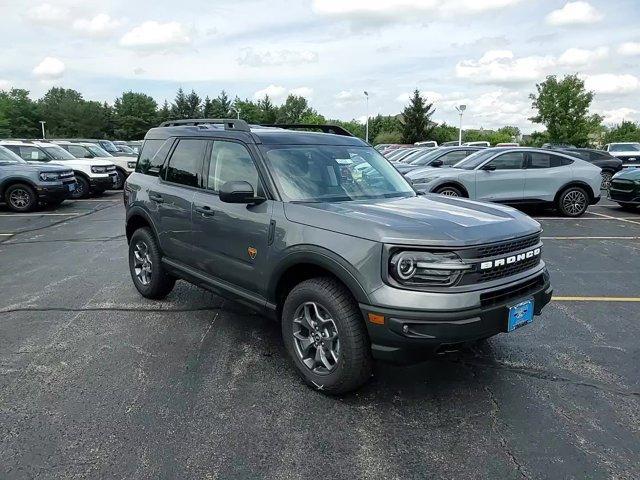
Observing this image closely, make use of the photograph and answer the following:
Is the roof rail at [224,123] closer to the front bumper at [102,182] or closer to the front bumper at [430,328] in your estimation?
the front bumper at [430,328]

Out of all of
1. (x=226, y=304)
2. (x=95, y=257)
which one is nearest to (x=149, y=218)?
(x=226, y=304)

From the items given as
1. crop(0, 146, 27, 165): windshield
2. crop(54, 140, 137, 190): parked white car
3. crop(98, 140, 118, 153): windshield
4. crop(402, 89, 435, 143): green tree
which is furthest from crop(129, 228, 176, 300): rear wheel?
crop(402, 89, 435, 143): green tree

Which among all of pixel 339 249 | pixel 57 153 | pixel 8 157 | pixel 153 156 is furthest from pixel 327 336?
pixel 57 153

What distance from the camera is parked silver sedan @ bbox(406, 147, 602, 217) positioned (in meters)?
11.8

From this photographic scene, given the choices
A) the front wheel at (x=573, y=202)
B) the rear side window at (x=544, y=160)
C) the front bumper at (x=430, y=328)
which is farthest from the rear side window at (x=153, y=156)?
the front wheel at (x=573, y=202)

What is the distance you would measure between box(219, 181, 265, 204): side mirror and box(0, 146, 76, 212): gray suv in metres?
11.4

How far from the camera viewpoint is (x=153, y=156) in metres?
5.56

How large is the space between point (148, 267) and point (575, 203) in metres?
10.6

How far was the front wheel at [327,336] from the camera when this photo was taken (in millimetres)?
3219

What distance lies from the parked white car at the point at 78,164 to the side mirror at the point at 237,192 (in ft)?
46.4

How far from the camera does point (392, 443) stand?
2.95 meters

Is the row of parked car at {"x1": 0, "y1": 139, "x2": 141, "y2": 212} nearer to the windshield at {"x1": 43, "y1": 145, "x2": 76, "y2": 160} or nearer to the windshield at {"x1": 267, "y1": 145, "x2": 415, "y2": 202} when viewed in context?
the windshield at {"x1": 43, "y1": 145, "x2": 76, "y2": 160}

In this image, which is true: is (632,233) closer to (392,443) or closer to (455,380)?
(455,380)

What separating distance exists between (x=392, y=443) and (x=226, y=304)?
2.92 metres
